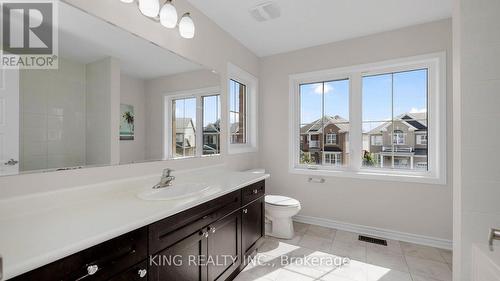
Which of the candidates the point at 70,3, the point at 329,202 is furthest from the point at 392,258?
the point at 70,3

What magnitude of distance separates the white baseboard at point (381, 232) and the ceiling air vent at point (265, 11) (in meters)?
2.56

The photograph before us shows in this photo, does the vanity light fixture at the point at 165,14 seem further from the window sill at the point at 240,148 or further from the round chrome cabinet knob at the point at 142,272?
the round chrome cabinet knob at the point at 142,272

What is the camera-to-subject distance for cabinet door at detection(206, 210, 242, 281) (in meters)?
1.45

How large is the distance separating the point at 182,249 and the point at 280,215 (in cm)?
142

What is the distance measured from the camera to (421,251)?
2.21 meters

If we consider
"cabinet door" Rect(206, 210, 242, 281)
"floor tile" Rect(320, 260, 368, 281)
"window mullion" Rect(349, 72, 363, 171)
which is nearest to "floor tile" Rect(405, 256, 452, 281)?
"floor tile" Rect(320, 260, 368, 281)

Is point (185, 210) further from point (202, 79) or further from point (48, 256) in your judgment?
point (202, 79)

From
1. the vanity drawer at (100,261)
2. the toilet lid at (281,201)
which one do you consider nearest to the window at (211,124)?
the toilet lid at (281,201)

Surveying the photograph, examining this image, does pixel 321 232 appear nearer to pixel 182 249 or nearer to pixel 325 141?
pixel 325 141

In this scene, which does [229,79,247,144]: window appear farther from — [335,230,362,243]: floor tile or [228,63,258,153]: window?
[335,230,362,243]: floor tile

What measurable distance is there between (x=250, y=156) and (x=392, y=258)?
194cm

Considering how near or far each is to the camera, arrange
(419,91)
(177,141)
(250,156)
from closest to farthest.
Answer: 1. (177,141)
2. (419,91)
3. (250,156)

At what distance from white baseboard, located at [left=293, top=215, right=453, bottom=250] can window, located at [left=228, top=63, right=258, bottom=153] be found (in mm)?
1318

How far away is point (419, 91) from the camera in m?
2.46
